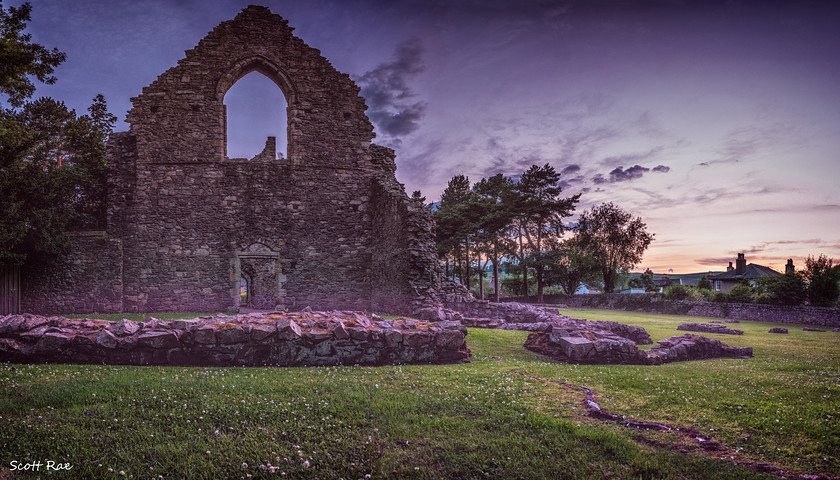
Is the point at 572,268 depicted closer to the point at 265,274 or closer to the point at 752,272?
the point at 752,272

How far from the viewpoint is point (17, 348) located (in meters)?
7.50

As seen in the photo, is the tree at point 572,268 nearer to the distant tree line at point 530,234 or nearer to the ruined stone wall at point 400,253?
the distant tree line at point 530,234

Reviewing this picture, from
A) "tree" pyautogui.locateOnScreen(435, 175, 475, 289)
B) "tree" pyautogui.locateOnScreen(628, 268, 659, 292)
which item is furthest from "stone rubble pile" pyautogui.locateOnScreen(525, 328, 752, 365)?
"tree" pyautogui.locateOnScreen(628, 268, 659, 292)

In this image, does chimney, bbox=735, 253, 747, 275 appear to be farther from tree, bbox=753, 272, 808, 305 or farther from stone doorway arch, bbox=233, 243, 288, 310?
stone doorway arch, bbox=233, 243, 288, 310

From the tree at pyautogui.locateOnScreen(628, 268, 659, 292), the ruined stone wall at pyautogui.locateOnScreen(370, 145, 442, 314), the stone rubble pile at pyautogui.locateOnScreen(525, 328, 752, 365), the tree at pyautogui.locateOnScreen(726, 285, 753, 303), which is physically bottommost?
the tree at pyautogui.locateOnScreen(628, 268, 659, 292)

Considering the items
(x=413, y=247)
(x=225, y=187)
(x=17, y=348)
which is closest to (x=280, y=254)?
(x=225, y=187)

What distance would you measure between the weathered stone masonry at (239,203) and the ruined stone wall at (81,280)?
0.05 m

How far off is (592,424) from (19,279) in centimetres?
2445

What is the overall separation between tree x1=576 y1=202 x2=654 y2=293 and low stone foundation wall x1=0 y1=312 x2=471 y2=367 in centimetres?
5055

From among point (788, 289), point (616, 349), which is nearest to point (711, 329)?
point (616, 349)

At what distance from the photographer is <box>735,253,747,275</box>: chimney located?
5822 centimetres

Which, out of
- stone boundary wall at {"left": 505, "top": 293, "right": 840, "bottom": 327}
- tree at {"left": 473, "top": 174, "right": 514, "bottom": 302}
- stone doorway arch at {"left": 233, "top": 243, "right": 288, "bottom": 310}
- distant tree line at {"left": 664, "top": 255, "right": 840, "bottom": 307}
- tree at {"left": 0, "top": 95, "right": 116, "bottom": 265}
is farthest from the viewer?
tree at {"left": 473, "top": 174, "right": 514, "bottom": 302}

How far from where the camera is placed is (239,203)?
19.9m

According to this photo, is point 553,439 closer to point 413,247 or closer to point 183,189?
point 413,247
